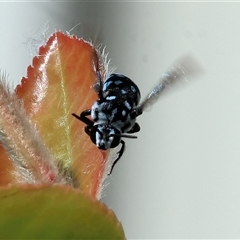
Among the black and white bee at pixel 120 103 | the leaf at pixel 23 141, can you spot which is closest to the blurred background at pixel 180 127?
the black and white bee at pixel 120 103

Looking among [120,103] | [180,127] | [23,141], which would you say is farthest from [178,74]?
[180,127]

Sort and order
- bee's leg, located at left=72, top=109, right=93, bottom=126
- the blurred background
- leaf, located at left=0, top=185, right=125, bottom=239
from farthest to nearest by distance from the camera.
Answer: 1. the blurred background
2. bee's leg, located at left=72, top=109, right=93, bottom=126
3. leaf, located at left=0, top=185, right=125, bottom=239

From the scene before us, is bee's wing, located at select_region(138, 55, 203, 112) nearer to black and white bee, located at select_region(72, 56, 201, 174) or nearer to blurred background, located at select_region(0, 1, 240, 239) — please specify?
black and white bee, located at select_region(72, 56, 201, 174)

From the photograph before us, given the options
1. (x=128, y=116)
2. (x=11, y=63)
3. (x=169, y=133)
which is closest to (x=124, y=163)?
(x=169, y=133)

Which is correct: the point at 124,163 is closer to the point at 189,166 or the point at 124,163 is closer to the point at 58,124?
the point at 189,166

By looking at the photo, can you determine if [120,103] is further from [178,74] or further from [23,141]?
[23,141]

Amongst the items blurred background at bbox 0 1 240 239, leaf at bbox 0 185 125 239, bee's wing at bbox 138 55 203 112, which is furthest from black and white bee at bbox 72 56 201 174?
blurred background at bbox 0 1 240 239
